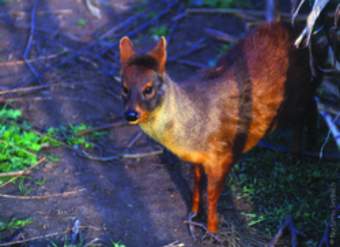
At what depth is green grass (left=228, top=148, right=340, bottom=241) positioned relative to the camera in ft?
16.1

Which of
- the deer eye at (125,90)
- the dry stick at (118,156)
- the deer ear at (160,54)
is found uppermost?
the deer ear at (160,54)

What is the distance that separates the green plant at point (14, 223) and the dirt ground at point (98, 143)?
6cm

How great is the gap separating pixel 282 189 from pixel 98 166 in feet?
6.08

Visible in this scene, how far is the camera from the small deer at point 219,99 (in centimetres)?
449

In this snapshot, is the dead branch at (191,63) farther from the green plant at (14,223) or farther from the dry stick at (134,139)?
the green plant at (14,223)

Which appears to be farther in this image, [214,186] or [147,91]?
[214,186]

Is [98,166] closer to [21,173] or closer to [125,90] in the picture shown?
[21,173]

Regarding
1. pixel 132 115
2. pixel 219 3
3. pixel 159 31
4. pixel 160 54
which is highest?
pixel 160 54

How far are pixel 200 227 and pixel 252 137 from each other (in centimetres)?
97

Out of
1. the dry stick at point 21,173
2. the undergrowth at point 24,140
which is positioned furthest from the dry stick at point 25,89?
the dry stick at point 21,173

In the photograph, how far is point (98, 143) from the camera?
19.6 ft

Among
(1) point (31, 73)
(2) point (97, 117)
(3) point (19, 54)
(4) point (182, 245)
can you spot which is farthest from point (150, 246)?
(3) point (19, 54)

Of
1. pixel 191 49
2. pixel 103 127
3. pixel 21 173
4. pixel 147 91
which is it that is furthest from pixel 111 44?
pixel 147 91

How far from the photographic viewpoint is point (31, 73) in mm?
7043
